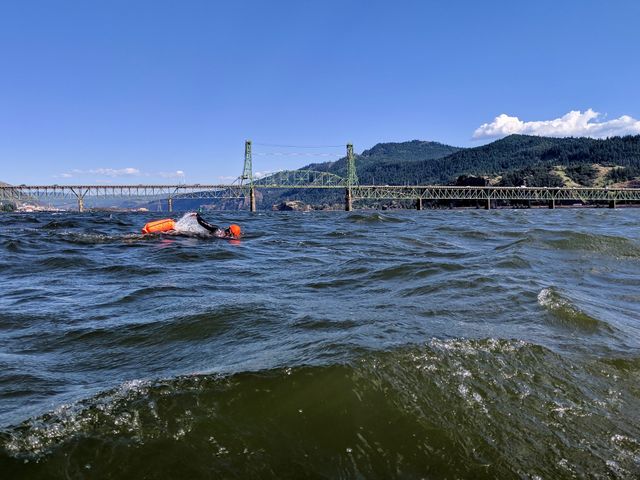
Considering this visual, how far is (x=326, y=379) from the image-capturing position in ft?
13.4

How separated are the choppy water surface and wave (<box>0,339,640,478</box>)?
14 mm

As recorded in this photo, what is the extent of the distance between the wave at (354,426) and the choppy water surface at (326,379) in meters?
0.01

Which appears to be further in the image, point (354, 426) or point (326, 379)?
point (326, 379)

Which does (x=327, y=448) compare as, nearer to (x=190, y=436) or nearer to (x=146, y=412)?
(x=190, y=436)

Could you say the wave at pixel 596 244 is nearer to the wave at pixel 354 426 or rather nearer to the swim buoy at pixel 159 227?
the wave at pixel 354 426

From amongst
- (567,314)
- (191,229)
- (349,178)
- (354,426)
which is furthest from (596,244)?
(349,178)

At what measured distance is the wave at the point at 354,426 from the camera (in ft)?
9.62

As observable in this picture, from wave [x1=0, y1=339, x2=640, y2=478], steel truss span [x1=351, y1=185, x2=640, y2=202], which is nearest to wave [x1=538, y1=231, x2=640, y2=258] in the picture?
wave [x1=0, y1=339, x2=640, y2=478]

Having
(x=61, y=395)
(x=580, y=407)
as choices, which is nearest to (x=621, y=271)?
(x=580, y=407)

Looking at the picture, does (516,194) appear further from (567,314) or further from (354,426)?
(354,426)

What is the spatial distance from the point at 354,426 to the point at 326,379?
0.74 metres

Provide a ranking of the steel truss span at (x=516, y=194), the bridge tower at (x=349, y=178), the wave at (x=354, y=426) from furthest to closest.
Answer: the steel truss span at (x=516, y=194) < the bridge tower at (x=349, y=178) < the wave at (x=354, y=426)

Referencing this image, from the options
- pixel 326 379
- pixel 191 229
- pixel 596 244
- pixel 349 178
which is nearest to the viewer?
pixel 326 379

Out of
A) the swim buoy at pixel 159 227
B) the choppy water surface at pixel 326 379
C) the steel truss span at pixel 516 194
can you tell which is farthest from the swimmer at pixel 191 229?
the steel truss span at pixel 516 194
